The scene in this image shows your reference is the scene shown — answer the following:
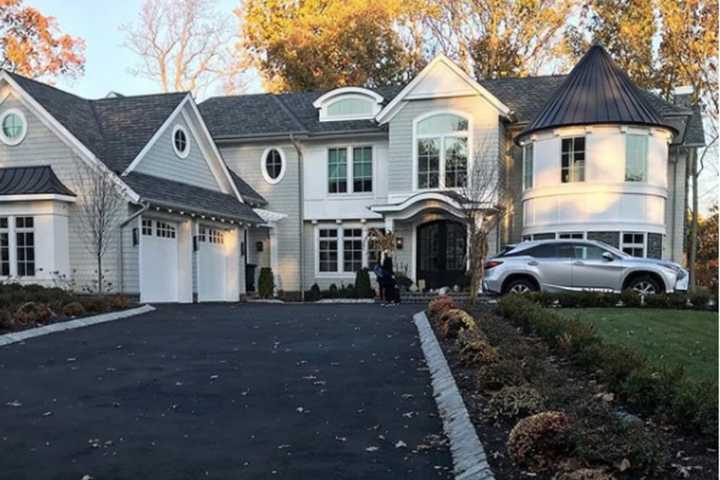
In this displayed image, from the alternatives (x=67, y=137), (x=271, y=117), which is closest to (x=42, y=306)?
(x=67, y=137)

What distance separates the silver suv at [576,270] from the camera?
1448cm

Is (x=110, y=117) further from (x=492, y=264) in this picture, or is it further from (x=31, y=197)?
(x=492, y=264)

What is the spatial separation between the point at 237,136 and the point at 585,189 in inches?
500

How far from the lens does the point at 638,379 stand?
5.21 meters

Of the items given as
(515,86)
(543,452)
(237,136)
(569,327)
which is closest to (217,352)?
(569,327)

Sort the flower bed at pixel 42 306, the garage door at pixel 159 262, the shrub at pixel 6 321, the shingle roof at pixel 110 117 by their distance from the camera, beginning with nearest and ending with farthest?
1. the shrub at pixel 6 321
2. the flower bed at pixel 42 306
3. the garage door at pixel 159 262
4. the shingle roof at pixel 110 117

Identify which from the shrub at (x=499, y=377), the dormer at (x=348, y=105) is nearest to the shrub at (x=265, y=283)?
the dormer at (x=348, y=105)

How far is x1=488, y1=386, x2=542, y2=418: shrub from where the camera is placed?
477 centimetres

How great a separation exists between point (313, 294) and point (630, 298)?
36.5ft

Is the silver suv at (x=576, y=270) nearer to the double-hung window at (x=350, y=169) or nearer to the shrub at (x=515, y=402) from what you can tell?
the double-hung window at (x=350, y=169)

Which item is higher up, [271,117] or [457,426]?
[271,117]

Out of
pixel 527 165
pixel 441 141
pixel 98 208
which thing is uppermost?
pixel 441 141

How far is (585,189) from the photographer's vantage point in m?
19.0

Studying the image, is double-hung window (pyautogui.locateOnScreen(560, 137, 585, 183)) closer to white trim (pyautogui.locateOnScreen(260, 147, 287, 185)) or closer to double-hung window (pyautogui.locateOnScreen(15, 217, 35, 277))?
white trim (pyautogui.locateOnScreen(260, 147, 287, 185))
